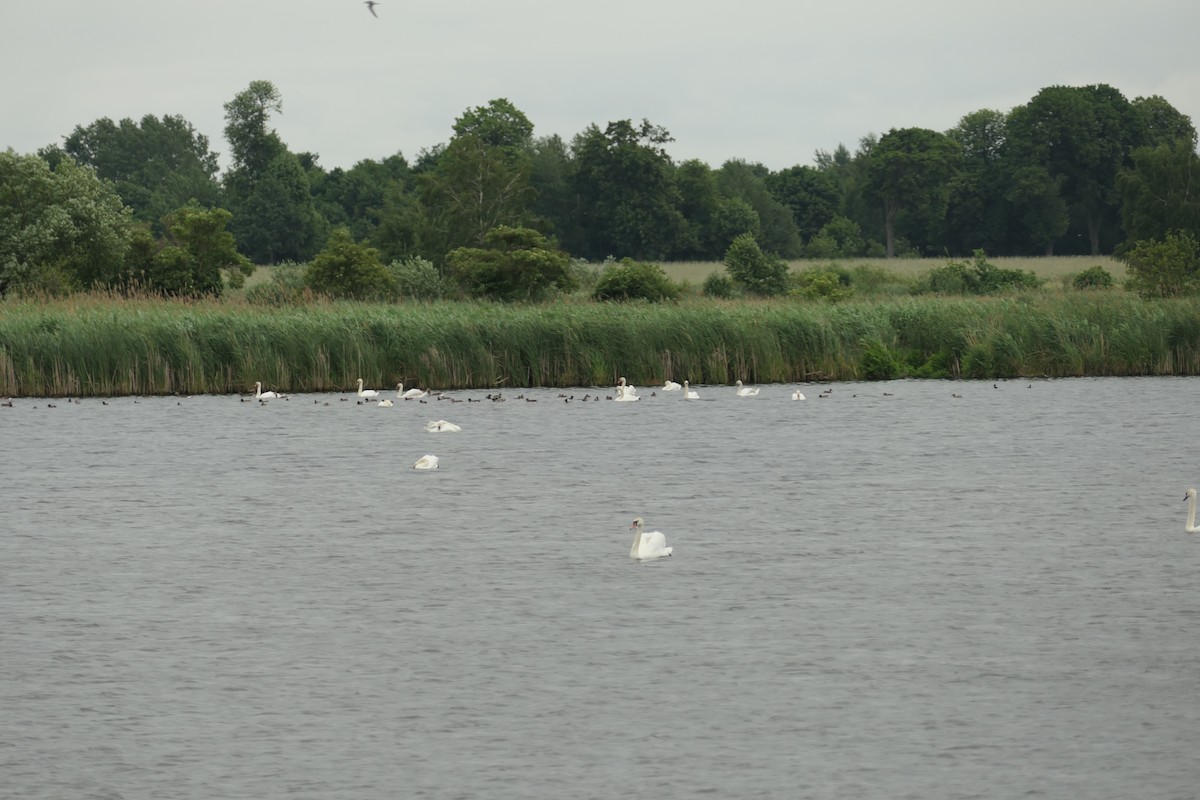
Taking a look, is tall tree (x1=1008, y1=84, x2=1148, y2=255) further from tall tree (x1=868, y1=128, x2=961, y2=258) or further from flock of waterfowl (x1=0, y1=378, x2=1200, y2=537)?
flock of waterfowl (x1=0, y1=378, x2=1200, y2=537)

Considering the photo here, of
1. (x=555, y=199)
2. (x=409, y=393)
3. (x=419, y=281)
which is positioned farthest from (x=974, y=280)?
(x=555, y=199)

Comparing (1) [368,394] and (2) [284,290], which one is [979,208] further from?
(1) [368,394]

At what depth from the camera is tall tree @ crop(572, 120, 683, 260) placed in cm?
10344

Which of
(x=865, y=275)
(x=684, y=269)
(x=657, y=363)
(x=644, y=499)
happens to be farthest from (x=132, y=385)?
(x=684, y=269)

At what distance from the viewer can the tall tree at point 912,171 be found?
387 feet

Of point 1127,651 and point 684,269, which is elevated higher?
point 684,269

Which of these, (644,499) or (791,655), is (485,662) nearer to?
(791,655)

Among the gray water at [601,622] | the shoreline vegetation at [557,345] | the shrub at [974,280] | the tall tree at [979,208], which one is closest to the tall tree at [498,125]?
the tall tree at [979,208]

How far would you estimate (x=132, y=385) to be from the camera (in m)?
39.1

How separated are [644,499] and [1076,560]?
7.01 metres

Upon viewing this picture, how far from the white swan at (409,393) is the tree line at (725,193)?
133ft

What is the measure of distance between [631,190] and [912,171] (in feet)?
83.4

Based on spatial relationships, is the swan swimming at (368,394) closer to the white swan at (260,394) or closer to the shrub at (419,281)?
the white swan at (260,394)

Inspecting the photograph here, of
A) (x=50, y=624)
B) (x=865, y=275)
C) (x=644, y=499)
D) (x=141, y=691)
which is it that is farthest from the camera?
(x=865, y=275)
